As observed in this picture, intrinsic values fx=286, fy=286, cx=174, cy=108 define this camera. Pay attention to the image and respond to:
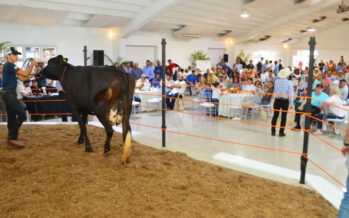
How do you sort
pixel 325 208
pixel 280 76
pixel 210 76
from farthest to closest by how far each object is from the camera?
pixel 210 76 → pixel 280 76 → pixel 325 208

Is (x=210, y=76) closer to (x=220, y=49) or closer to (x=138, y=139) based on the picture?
(x=138, y=139)

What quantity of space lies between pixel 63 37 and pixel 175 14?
16.6ft

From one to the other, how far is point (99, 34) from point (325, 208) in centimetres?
1254

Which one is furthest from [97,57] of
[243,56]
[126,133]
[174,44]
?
[243,56]

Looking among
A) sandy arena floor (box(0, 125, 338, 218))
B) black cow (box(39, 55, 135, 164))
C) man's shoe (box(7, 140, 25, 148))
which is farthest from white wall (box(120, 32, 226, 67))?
sandy arena floor (box(0, 125, 338, 218))

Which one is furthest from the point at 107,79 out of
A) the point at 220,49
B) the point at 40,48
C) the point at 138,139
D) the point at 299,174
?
the point at 220,49

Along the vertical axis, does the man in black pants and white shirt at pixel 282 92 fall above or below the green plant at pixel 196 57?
below

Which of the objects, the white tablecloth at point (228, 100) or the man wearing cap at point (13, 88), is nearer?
the man wearing cap at point (13, 88)

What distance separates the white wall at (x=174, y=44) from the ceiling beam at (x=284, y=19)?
5.98 ft

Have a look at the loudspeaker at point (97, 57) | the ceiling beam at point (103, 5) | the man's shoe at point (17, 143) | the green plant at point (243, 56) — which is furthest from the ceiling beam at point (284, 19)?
the man's shoe at point (17, 143)

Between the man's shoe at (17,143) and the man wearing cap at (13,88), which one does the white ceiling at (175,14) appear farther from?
the man's shoe at (17,143)

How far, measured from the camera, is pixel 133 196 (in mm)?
2951

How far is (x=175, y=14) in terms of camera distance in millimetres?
13195

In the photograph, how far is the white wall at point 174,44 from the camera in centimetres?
1488
